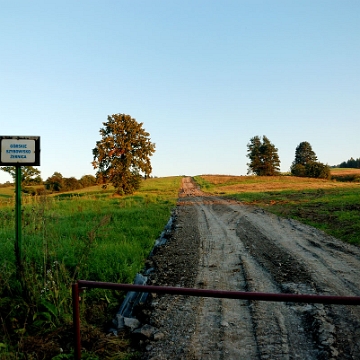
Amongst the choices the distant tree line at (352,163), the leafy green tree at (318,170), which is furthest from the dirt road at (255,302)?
the distant tree line at (352,163)

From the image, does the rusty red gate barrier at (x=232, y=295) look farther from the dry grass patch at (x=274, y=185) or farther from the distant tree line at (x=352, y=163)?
the distant tree line at (x=352, y=163)

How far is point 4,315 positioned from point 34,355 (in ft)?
3.88

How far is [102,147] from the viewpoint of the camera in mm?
39469

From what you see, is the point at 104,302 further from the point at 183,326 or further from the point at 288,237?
the point at 288,237

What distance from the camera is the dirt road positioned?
13.3 ft

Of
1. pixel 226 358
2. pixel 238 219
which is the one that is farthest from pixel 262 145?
pixel 226 358

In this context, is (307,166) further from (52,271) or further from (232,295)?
(232,295)

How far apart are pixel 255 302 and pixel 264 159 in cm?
7390

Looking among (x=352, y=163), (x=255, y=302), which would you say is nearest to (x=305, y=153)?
(x=352, y=163)

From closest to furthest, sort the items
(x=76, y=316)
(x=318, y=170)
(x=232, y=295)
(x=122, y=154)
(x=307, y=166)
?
(x=232, y=295) < (x=76, y=316) < (x=122, y=154) < (x=318, y=170) < (x=307, y=166)

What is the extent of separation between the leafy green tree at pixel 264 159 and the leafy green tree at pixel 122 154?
130ft

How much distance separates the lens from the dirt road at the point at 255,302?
159 inches

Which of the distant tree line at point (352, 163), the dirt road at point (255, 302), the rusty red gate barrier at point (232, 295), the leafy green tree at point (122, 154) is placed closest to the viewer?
the rusty red gate barrier at point (232, 295)

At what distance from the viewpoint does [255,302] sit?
550 centimetres
